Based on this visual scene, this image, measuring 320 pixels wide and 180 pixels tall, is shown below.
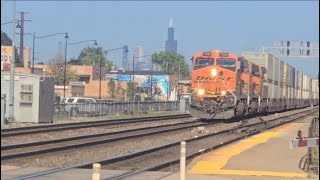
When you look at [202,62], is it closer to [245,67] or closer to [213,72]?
[213,72]

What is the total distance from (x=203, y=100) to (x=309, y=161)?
2036 centimetres

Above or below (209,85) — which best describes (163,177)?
below

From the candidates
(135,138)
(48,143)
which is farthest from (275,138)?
(48,143)

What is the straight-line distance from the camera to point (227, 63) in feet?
109

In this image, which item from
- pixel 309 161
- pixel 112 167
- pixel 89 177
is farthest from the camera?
pixel 112 167

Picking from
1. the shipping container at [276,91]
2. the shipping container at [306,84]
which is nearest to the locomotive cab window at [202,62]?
the shipping container at [276,91]

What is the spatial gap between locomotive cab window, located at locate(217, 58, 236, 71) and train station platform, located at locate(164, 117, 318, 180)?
12.5 metres

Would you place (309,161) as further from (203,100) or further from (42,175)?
(203,100)

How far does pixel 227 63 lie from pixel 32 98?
1160 cm

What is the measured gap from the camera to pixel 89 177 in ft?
37.6

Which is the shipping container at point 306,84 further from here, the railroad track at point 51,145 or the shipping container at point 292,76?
the railroad track at point 51,145

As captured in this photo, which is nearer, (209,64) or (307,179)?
(307,179)

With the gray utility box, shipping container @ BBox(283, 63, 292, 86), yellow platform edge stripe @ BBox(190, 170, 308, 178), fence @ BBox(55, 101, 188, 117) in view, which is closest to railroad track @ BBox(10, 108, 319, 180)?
yellow platform edge stripe @ BBox(190, 170, 308, 178)

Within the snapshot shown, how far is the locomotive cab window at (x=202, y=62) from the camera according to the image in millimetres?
33406
